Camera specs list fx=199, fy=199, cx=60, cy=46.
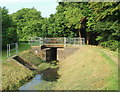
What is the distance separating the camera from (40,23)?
33688 millimetres

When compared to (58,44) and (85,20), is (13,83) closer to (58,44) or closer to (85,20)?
(58,44)

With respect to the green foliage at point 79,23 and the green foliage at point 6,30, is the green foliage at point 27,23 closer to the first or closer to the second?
the green foliage at point 79,23

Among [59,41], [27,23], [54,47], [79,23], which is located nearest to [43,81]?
[54,47]

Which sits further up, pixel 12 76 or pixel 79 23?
pixel 79 23

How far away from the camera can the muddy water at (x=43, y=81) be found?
13898mm

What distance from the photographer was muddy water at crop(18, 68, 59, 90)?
13.9 metres

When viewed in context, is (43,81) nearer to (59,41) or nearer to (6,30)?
(6,30)

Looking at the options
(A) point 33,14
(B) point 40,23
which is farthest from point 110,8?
(A) point 33,14

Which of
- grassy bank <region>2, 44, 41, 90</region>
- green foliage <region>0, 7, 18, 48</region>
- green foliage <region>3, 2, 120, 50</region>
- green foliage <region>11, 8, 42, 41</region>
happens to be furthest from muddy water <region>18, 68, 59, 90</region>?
green foliage <region>11, 8, 42, 41</region>

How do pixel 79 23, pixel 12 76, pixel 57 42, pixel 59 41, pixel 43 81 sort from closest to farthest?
1. pixel 12 76
2. pixel 43 81
3. pixel 79 23
4. pixel 59 41
5. pixel 57 42

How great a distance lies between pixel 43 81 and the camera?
15.9 metres

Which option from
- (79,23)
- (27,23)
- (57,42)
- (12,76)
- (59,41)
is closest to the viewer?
(12,76)

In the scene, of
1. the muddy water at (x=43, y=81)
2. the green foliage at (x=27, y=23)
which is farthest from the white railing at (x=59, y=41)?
the muddy water at (x=43, y=81)

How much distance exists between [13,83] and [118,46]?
40.7 ft
